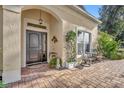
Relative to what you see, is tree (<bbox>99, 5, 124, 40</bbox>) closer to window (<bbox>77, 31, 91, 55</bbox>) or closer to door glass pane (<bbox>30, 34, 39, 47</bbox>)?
window (<bbox>77, 31, 91, 55</bbox>)

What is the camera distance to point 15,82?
17.3 ft

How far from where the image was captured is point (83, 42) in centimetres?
1071

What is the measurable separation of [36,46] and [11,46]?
3695 millimetres

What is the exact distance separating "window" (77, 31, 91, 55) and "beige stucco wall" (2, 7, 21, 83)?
537 cm

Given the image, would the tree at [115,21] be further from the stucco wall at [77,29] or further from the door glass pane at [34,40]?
the door glass pane at [34,40]

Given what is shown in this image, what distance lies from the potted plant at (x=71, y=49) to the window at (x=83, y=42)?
1287mm

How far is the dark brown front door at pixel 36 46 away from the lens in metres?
8.36

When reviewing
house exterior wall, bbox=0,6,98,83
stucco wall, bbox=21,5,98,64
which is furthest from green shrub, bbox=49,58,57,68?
stucco wall, bbox=21,5,98,64

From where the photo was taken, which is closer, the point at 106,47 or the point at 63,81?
the point at 63,81

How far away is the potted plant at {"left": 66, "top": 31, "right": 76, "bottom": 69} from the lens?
8.45 meters
